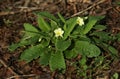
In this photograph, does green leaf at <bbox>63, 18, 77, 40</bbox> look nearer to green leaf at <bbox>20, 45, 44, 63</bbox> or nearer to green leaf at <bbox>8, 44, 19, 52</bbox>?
green leaf at <bbox>20, 45, 44, 63</bbox>

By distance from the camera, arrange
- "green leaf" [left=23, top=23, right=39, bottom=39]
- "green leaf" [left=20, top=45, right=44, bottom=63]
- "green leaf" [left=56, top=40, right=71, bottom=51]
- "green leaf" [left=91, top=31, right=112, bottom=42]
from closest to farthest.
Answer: "green leaf" [left=56, top=40, right=71, bottom=51] → "green leaf" [left=20, top=45, right=44, bottom=63] → "green leaf" [left=23, top=23, right=39, bottom=39] → "green leaf" [left=91, top=31, right=112, bottom=42]

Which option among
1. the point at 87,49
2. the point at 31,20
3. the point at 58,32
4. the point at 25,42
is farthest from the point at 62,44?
the point at 31,20

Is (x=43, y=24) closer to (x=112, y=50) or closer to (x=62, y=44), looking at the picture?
(x=62, y=44)

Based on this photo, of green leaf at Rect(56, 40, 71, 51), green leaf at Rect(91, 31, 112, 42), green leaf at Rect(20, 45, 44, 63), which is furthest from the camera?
green leaf at Rect(91, 31, 112, 42)

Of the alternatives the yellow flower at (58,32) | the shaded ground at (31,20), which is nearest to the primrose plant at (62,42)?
the yellow flower at (58,32)

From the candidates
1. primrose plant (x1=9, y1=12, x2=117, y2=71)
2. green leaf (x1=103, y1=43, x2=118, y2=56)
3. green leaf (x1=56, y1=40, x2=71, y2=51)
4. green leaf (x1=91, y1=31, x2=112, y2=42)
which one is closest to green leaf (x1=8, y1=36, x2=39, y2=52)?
primrose plant (x1=9, y1=12, x2=117, y2=71)
